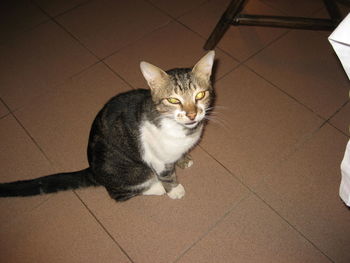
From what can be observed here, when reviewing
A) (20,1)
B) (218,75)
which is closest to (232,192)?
(218,75)

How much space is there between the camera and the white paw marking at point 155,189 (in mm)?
1454

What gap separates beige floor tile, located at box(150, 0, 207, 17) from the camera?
2211mm

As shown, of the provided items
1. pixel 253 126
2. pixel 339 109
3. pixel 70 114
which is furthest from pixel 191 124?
pixel 339 109

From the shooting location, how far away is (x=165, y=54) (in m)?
2.00

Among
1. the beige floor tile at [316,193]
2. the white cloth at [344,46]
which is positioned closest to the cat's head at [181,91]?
the white cloth at [344,46]

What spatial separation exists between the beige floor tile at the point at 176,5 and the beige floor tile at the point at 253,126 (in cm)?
76

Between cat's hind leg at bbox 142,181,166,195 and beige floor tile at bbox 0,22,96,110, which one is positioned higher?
beige floor tile at bbox 0,22,96,110

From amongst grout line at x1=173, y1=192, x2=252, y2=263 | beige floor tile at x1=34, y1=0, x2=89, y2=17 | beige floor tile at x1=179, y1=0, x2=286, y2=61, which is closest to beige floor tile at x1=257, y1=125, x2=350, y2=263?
grout line at x1=173, y1=192, x2=252, y2=263

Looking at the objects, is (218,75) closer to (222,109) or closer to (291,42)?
(222,109)

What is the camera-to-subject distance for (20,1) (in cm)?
238

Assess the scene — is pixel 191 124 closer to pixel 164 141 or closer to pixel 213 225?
pixel 164 141

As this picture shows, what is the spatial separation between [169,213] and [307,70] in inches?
53.6

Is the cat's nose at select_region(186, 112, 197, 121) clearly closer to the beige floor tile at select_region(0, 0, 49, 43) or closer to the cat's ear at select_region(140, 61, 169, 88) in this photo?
the cat's ear at select_region(140, 61, 169, 88)

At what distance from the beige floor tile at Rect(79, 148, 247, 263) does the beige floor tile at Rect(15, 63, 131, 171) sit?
0.30 metres
